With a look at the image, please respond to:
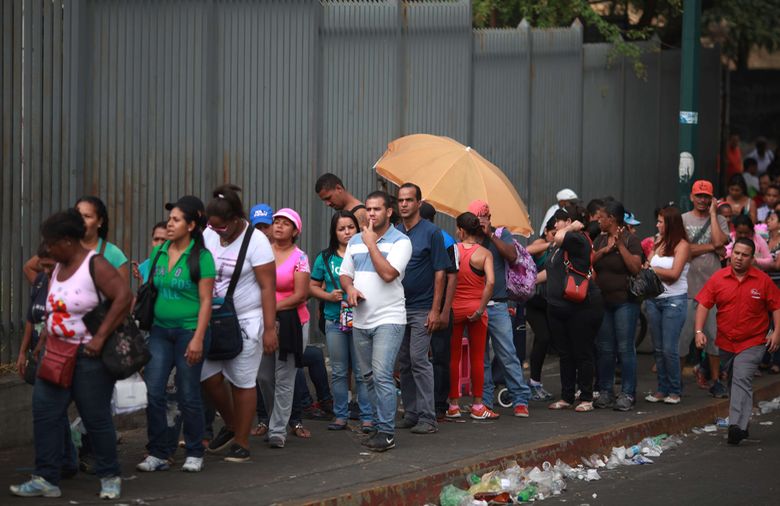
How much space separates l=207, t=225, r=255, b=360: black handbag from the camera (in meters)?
9.25

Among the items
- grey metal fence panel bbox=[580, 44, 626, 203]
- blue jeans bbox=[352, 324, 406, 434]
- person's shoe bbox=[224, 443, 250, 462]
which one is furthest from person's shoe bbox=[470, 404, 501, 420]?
grey metal fence panel bbox=[580, 44, 626, 203]

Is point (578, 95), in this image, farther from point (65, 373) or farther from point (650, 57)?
point (65, 373)

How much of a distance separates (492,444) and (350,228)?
2.07 meters

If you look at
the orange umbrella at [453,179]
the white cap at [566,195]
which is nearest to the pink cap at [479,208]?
the orange umbrella at [453,179]

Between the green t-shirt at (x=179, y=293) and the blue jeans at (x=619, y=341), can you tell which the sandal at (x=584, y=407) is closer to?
the blue jeans at (x=619, y=341)

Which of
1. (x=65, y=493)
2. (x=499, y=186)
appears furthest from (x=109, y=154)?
(x=65, y=493)

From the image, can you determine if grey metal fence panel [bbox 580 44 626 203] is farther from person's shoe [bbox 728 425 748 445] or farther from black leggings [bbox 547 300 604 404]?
person's shoe [bbox 728 425 748 445]

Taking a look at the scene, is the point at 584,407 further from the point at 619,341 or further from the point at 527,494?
the point at 527,494

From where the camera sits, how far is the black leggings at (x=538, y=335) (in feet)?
43.2

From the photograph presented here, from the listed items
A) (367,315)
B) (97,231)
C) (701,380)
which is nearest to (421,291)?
(367,315)

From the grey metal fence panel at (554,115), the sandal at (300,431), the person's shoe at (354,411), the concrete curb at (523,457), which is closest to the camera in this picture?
the concrete curb at (523,457)

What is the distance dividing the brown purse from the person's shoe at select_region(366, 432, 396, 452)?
106 inches

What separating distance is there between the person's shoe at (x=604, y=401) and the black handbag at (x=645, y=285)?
97cm

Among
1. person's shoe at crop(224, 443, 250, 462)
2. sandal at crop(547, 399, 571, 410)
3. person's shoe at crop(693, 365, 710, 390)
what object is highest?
person's shoe at crop(224, 443, 250, 462)
